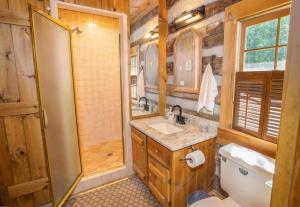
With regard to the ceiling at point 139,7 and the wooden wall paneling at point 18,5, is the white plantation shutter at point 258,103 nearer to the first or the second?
the ceiling at point 139,7

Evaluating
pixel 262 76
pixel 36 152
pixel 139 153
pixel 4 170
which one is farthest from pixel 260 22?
pixel 4 170

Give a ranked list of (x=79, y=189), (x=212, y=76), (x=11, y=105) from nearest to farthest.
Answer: (x=11, y=105)
(x=212, y=76)
(x=79, y=189)

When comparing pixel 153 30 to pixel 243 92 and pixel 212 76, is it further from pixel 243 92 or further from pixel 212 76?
pixel 243 92

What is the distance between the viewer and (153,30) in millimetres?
2297

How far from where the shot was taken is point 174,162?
145cm

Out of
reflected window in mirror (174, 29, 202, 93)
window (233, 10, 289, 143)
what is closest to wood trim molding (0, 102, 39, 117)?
reflected window in mirror (174, 29, 202, 93)

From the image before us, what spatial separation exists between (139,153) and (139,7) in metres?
1.94

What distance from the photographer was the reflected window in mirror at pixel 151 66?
2312 mm

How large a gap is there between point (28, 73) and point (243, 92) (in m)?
2.07

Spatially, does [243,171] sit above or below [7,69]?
below

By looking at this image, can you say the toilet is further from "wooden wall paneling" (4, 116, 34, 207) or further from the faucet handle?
"wooden wall paneling" (4, 116, 34, 207)

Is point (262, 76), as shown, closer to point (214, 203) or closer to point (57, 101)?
point (214, 203)

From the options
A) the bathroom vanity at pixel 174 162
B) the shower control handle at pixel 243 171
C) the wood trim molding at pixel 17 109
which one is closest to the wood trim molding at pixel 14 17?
the wood trim molding at pixel 17 109

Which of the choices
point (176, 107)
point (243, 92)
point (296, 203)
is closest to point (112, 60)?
point (176, 107)
